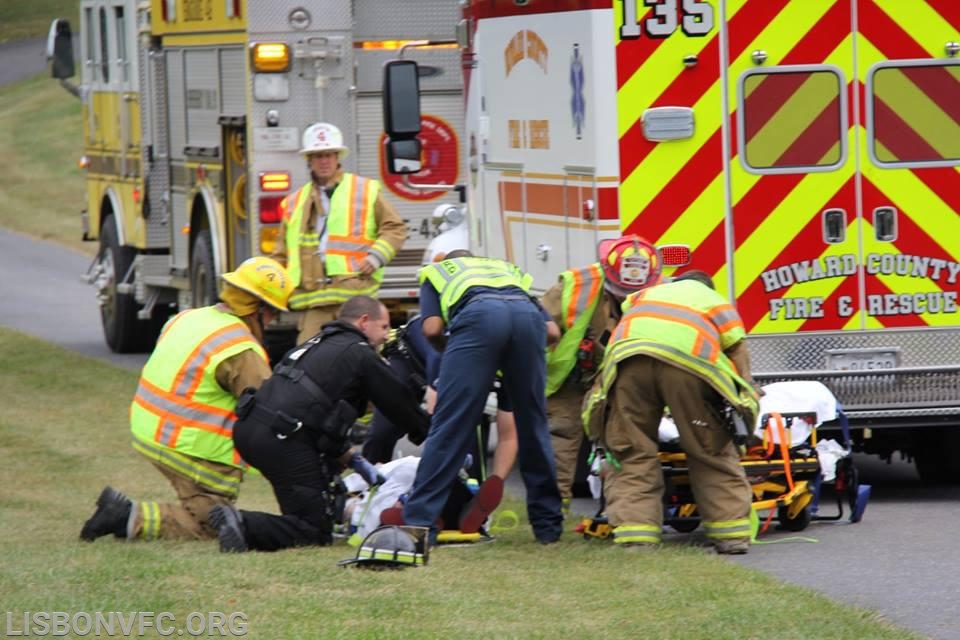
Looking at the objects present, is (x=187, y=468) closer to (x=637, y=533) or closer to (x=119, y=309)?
(x=637, y=533)

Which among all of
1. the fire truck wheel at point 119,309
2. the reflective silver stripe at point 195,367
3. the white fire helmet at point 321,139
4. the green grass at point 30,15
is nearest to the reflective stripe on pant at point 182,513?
the reflective silver stripe at point 195,367

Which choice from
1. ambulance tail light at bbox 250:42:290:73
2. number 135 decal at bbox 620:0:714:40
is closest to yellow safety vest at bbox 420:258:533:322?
number 135 decal at bbox 620:0:714:40

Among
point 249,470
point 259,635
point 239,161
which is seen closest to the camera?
point 259,635

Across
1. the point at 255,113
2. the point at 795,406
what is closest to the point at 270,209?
the point at 255,113

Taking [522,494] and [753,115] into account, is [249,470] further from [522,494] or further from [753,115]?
[753,115]

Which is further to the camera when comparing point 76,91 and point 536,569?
point 76,91

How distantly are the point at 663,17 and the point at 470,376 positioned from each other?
2.19 m

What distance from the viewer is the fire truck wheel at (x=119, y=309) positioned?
17.6 m

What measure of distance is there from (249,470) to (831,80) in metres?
3.27

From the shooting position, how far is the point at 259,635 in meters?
6.39

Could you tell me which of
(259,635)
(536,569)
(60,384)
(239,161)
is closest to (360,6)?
(239,161)

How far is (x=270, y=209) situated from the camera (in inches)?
521

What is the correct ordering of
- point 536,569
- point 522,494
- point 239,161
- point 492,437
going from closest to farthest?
point 536,569 → point 522,494 → point 492,437 → point 239,161
